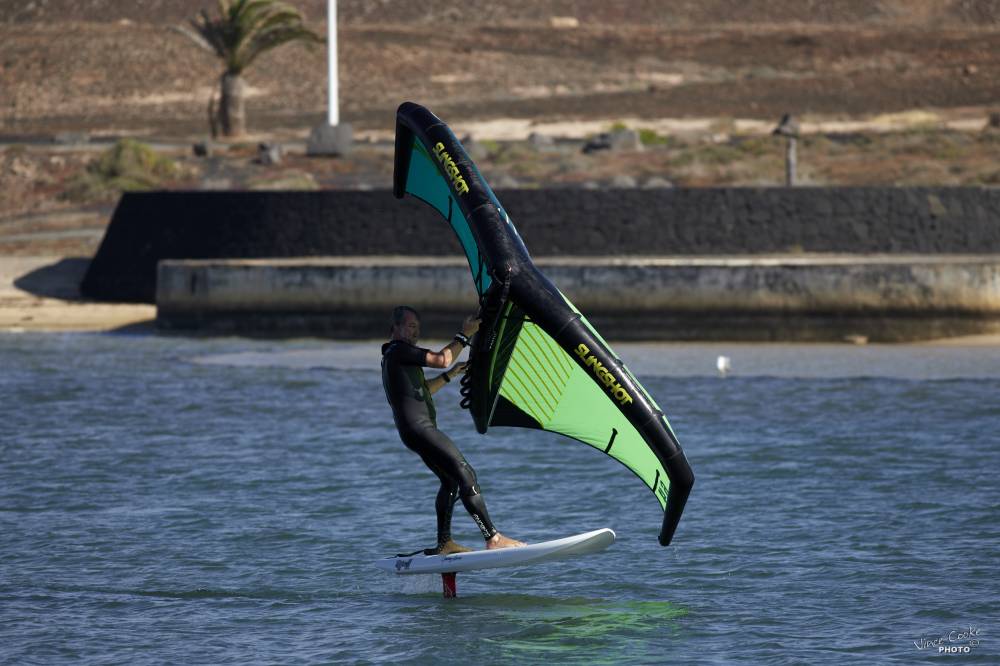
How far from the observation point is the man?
11.0 meters

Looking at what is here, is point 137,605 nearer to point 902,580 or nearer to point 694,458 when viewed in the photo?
point 902,580

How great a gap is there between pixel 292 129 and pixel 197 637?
6371cm

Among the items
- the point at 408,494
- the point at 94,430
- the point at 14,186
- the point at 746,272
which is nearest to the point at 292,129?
the point at 14,186

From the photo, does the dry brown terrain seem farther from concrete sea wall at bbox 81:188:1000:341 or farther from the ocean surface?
the ocean surface

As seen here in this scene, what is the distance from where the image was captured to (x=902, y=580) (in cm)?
1212

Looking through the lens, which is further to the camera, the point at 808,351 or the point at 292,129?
the point at 292,129

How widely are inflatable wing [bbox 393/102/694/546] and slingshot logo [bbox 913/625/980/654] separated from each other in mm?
1636

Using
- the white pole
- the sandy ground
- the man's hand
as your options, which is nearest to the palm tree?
the white pole

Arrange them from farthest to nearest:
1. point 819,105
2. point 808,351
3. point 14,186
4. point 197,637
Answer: point 819,105
point 14,186
point 808,351
point 197,637

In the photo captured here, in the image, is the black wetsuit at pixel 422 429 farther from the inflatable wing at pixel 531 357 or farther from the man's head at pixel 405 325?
the inflatable wing at pixel 531 357

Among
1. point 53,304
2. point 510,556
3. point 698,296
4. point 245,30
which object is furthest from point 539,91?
point 510,556

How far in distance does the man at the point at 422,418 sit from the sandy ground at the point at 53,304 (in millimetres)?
21026

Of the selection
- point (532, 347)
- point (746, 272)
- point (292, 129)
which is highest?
point (532, 347)

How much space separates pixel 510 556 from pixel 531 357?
1.26 meters
